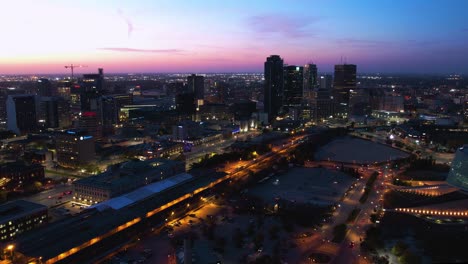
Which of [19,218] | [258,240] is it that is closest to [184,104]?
[19,218]

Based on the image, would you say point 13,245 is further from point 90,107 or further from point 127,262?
point 90,107

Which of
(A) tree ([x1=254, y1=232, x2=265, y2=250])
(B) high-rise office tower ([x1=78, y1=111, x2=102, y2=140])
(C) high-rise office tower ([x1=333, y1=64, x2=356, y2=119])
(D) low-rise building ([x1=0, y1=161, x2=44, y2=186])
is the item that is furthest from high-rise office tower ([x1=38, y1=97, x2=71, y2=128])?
(C) high-rise office tower ([x1=333, y1=64, x2=356, y2=119])

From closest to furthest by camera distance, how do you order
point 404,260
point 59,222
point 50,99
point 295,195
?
point 404,260 → point 59,222 → point 295,195 → point 50,99

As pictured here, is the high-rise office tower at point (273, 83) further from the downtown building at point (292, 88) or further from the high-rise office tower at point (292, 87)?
the high-rise office tower at point (292, 87)

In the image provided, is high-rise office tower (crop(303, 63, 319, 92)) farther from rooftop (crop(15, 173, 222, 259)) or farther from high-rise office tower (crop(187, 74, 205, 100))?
rooftop (crop(15, 173, 222, 259))

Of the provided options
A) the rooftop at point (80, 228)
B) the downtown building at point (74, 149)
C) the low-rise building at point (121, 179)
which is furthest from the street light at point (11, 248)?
the downtown building at point (74, 149)

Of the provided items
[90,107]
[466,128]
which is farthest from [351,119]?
[90,107]
